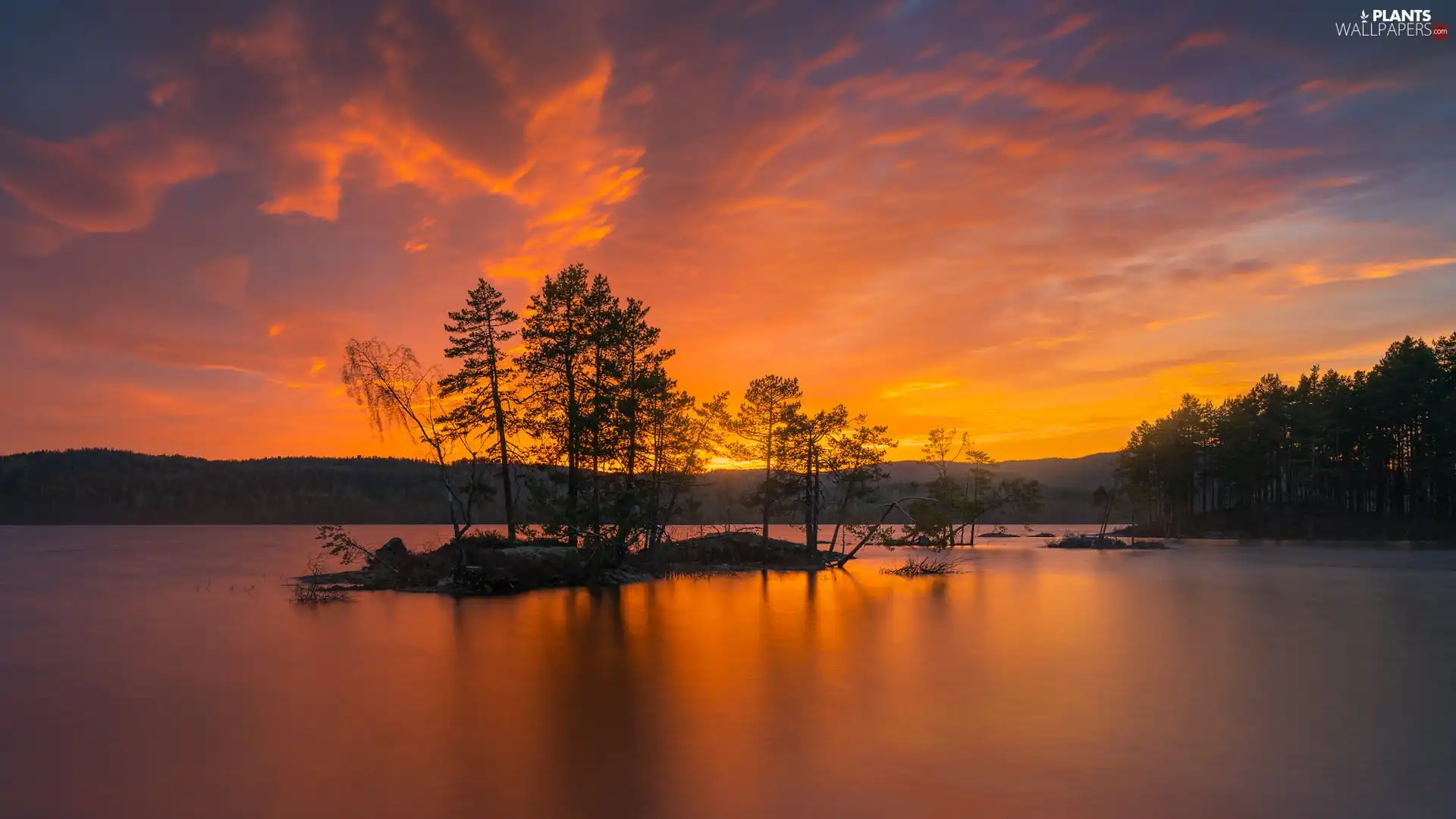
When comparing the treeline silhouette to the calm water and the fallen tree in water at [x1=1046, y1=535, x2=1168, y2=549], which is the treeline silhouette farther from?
the calm water

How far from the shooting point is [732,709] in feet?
62.7

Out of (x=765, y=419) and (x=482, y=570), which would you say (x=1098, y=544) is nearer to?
(x=765, y=419)

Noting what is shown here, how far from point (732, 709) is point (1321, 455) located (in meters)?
128

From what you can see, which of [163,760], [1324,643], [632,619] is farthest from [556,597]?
[1324,643]

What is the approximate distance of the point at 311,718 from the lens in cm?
1797

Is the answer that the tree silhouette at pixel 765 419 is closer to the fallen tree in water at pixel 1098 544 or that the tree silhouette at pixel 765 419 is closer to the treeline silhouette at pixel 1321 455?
the fallen tree in water at pixel 1098 544

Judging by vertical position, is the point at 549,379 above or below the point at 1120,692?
above

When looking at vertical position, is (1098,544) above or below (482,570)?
below

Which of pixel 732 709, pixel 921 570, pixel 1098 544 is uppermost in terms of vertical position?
pixel 732 709

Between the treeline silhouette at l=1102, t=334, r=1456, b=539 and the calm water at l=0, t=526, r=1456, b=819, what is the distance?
80.3m

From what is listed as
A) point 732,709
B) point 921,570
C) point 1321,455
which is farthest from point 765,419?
point 1321,455

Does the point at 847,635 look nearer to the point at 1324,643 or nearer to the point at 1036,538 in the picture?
the point at 1324,643

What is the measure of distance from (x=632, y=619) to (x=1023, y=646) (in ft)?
53.3

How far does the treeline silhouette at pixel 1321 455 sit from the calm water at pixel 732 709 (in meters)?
80.3
